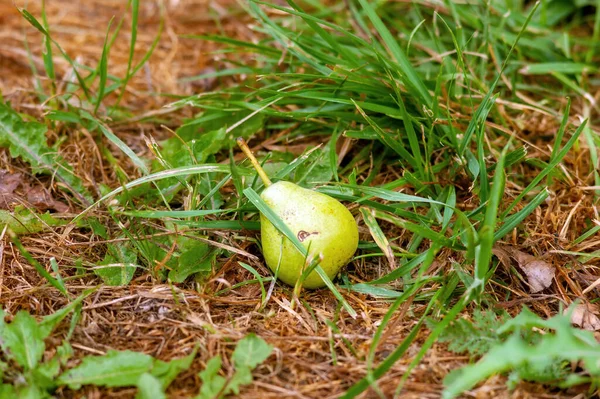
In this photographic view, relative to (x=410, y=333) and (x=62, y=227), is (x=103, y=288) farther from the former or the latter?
(x=410, y=333)

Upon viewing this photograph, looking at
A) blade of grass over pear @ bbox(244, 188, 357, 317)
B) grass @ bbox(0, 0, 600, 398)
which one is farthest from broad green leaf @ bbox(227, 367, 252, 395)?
blade of grass over pear @ bbox(244, 188, 357, 317)

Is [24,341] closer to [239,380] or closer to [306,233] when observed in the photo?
[239,380]

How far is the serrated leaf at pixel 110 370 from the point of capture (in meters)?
1.77

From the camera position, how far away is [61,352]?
185 centimetres

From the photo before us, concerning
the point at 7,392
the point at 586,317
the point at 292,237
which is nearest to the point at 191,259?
the point at 292,237

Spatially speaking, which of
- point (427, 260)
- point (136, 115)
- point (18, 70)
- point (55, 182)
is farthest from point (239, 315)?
point (18, 70)

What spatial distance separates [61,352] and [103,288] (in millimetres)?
363

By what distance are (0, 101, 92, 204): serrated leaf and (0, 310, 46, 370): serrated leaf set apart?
0.86 meters

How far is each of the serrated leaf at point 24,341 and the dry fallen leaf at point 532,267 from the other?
1.56 meters

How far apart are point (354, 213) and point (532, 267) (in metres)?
0.71

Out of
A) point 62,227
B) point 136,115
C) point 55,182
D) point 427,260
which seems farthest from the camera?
point 136,115

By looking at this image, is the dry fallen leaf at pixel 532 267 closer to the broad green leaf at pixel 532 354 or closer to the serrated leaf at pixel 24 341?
the broad green leaf at pixel 532 354

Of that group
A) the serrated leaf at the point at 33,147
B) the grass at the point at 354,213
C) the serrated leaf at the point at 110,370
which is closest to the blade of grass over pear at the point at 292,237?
the grass at the point at 354,213

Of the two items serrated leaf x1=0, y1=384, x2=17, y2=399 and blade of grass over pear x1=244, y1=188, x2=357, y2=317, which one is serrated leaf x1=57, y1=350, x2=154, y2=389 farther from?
blade of grass over pear x1=244, y1=188, x2=357, y2=317
